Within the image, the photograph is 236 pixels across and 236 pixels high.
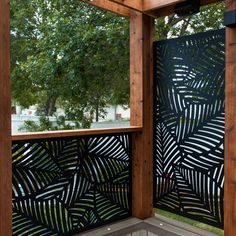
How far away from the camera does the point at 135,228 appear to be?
296 cm

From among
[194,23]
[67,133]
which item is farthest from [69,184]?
[194,23]

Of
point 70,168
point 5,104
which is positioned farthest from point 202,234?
point 5,104

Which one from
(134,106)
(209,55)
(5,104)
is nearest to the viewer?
(5,104)

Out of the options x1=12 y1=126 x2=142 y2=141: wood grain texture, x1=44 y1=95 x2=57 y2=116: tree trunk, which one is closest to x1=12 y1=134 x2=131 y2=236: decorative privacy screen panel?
x1=12 y1=126 x2=142 y2=141: wood grain texture

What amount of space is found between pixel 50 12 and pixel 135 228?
423cm

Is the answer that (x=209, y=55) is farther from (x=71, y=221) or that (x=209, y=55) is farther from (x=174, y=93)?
(x=71, y=221)

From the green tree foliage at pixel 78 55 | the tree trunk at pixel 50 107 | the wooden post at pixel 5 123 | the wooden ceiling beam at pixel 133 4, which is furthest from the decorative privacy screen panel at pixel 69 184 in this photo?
Result: the tree trunk at pixel 50 107

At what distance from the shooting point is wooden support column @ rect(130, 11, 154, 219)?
315 centimetres

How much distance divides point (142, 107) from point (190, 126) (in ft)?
1.89

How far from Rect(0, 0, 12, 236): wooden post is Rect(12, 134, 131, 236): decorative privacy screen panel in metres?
0.42

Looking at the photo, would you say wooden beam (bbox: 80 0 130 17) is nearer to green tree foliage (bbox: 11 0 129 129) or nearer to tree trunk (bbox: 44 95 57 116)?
green tree foliage (bbox: 11 0 129 129)

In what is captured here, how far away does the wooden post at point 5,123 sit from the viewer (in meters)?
1.91

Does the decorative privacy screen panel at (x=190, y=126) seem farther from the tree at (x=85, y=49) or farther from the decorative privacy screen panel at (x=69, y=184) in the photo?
the tree at (x=85, y=49)

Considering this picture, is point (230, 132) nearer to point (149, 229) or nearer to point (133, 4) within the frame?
point (149, 229)
